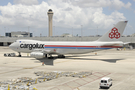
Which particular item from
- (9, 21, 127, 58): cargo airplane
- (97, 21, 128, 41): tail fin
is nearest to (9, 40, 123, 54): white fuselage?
(9, 21, 127, 58): cargo airplane

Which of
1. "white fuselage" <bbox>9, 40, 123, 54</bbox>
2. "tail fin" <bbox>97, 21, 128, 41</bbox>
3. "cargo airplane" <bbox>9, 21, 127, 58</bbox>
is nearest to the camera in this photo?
"tail fin" <bbox>97, 21, 128, 41</bbox>

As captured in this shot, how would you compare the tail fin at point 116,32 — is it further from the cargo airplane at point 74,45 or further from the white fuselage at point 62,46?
the white fuselage at point 62,46

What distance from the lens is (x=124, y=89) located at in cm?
2325

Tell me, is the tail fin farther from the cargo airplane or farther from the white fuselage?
the white fuselage

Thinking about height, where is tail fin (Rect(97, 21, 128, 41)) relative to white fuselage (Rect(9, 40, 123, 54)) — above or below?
above

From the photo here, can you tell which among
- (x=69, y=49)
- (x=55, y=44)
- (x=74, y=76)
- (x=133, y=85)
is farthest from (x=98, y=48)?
(x=133, y=85)

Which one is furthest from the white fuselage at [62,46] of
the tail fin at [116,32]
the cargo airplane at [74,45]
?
the tail fin at [116,32]

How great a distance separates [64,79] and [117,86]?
850 cm

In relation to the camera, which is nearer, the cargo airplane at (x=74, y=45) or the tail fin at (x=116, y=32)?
the tail fin at (x=116, y=32)

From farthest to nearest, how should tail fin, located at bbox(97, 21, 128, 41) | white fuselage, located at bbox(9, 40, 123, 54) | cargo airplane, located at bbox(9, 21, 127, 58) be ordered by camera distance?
white fuselage, located at bbox(9, 40, 123, 54) → cargo airplane, located at bbox(9, 21, 127, 58) → tail fin, located at bbox(97, 21, 128, 41)

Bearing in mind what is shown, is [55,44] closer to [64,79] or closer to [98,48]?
[98,48]

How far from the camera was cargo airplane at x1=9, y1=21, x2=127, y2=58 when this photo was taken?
51.8 meters

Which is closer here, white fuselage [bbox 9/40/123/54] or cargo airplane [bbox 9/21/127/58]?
cargo airplane [bbox 9/21/127/58]

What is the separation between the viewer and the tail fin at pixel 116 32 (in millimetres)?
51125
